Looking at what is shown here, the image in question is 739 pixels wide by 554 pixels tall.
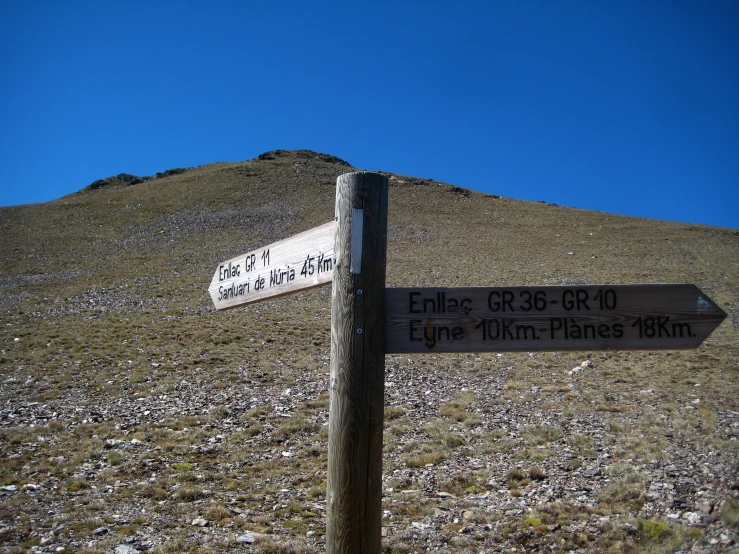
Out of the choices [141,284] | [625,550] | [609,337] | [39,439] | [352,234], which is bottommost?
[625,550]

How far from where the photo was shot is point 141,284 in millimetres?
25203

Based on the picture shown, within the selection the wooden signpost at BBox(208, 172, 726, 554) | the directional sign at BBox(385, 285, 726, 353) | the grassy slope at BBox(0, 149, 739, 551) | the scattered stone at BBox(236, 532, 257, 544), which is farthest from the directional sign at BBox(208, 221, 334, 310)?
the grassy slope at BBox(0, 149, 739, 551)

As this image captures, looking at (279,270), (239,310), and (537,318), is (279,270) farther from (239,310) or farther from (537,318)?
(239,310)

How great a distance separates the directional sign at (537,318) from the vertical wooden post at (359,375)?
13 cm

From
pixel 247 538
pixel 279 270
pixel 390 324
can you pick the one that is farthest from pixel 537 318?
pixel 247 538

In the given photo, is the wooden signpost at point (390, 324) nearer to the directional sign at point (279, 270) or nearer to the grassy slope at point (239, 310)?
the directional sign at point (279, 270)

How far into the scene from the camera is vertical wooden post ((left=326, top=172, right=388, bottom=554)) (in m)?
2.71

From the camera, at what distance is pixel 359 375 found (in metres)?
2.72

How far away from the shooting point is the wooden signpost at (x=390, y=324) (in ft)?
8.91

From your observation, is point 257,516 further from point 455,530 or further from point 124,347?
point 124,347

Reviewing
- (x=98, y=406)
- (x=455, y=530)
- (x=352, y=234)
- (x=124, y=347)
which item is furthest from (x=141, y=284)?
(x=352, y=234)

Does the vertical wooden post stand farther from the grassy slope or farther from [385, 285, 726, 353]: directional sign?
the grassy slope

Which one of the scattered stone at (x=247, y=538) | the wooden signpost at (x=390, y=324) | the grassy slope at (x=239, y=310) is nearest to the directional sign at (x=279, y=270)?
the wooden signpost at (x=390, y=324)

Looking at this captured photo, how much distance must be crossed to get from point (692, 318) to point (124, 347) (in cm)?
1428
